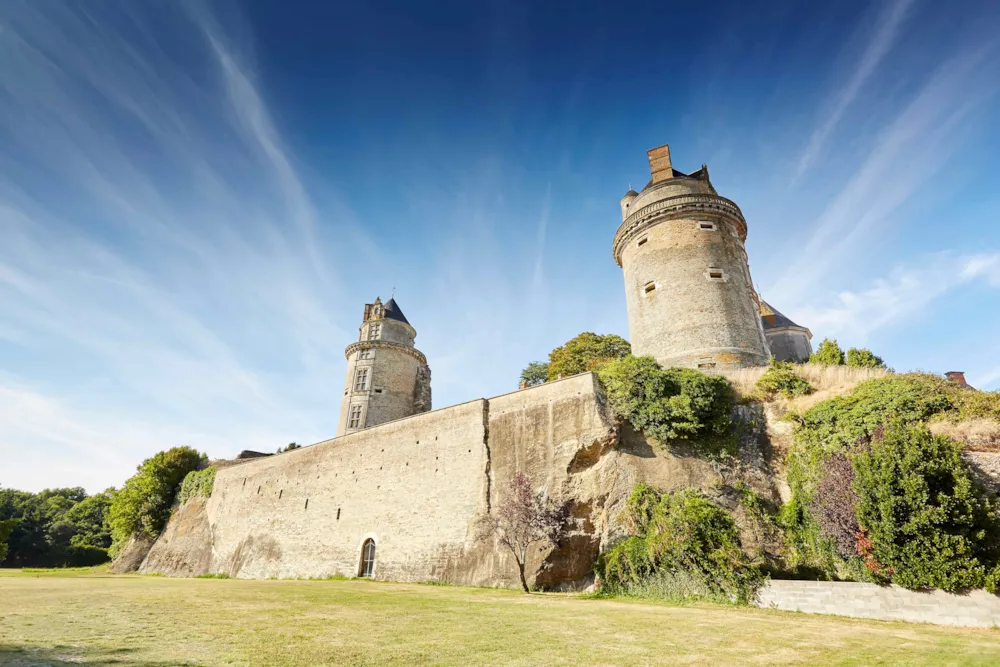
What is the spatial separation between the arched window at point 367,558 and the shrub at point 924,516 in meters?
16.5

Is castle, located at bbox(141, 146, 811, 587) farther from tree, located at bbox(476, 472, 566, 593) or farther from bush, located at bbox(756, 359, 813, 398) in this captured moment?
bush, located at bbox(756, 359, 813, 398)

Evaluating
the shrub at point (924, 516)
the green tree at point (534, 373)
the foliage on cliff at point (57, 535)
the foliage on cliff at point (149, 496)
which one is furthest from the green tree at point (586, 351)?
the foliage on cliff at point (57, 535)

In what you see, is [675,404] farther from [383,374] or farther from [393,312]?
[393,312]

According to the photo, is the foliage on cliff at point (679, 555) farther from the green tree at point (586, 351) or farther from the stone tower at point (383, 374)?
the stone tower at point (383, 374)

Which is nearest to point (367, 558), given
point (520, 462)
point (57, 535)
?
point (520, 462)

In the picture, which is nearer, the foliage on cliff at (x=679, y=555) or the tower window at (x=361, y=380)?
the foliage on cliff at (x=679, y=555)

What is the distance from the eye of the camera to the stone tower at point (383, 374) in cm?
3441

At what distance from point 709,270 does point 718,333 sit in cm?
278

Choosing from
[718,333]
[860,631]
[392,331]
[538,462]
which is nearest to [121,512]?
[392,331]

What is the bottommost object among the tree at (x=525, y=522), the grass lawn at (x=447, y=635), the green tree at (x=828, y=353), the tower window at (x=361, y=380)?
the grass lawn at (x=447, y=635)

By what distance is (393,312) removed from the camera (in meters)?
38.0

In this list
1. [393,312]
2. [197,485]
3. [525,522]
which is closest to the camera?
[525,522]

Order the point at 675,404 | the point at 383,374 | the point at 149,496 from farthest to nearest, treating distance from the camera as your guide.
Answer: the point at 383,374
the point at 149,496
the point at 675,404

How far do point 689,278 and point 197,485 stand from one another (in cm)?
3302
